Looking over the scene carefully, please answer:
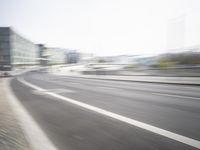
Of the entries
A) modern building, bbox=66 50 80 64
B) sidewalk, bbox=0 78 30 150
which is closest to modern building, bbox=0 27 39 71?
modern building, bbox=66 50 80 64

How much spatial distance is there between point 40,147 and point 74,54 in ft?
642

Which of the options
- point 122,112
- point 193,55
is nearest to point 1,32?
point 193,55

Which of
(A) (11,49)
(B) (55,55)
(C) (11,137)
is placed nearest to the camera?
(C) (11,137)

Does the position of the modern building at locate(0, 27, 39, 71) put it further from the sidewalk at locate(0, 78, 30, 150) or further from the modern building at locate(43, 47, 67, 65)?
the sidewalk at locate(0, 78, 30, 150)

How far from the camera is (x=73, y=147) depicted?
4148 millimetres

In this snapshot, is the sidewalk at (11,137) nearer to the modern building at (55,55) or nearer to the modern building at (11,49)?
the modern building at (11,49)

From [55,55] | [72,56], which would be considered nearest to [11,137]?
[55,55]

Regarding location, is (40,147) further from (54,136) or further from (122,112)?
(122,112)

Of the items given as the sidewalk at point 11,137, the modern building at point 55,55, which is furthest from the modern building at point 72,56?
the sidewalk at point 11,137

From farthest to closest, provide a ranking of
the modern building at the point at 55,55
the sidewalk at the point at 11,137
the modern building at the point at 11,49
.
→ the modern building at the point at 55,55 → the modern building at the point at 11,49 → the sidewalk at the point at 11,137

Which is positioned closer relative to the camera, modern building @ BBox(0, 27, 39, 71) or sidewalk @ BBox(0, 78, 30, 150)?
sidewalk @ BBox(0, 78, 30, 150)

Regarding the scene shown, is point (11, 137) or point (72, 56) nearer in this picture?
point (11, 137)

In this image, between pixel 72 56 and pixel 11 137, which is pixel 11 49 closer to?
pixel 11 137

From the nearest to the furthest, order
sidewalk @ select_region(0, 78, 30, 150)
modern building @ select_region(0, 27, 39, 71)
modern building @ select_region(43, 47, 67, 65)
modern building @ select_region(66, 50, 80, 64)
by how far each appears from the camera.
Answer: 1. sidewalk @ select_region(0, 78, 30, 150)
2. modern building @ select_region(0, 27, 39, 71)
3. modern building @ select_region(43, 47, 67, 65)
4. modern building @ select_region(66, 50, 80, 64)
